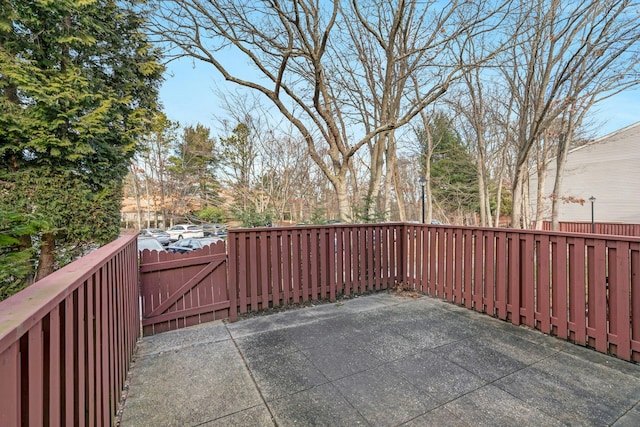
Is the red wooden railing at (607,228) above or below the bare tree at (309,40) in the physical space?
below

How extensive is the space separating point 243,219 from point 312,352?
2.73 meters

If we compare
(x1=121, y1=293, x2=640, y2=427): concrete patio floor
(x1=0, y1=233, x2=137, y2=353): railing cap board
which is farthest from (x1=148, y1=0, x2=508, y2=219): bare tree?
(x1=0, y1=233, x2=137, y2=353): railing cap board

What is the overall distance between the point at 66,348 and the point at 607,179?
75.5ft

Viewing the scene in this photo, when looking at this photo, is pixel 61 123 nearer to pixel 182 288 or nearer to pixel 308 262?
pixel 182 288

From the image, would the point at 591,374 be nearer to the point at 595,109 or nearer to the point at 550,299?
the point at 550,299

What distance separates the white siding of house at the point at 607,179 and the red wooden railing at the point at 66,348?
1857 centimetres

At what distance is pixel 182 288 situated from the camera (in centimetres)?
353

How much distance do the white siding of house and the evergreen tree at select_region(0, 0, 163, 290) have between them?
1813 centimetres

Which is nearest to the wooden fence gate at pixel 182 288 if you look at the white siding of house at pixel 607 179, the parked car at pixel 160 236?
the parked car at pixel 160 236

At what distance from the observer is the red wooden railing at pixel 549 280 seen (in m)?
2.63

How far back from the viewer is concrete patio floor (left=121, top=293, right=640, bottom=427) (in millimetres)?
1976

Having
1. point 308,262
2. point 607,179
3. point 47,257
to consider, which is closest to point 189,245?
point 47,257

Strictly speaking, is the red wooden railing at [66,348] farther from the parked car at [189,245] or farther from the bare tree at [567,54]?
the parked car at [189,245]

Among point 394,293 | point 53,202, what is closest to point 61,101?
point 53,202
